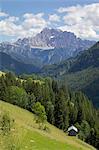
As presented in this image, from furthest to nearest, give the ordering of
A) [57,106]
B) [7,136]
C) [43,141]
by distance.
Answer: [57,106]
[43,141]
[7,136]

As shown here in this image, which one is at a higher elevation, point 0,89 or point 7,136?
point 0,89

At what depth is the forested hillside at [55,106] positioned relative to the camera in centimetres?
14962

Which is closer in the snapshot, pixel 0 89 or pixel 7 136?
pixel 7 136

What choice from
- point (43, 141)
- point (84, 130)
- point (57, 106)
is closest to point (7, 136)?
point (43, 141)

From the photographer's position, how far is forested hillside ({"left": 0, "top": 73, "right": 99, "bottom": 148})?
14962 centimetres

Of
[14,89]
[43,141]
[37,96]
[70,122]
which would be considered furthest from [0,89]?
[43,141]

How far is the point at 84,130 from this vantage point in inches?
5802

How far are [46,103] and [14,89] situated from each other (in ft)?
50.3

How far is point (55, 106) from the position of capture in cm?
16050

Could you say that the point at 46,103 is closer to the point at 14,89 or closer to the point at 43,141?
the point at 14,89

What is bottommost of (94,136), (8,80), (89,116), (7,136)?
(7,136)

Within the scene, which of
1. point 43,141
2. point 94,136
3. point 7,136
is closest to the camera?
point 7,136

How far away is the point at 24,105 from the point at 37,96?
13.8 m

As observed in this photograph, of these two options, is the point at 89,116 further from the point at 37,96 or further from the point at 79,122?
the point at 37,96
